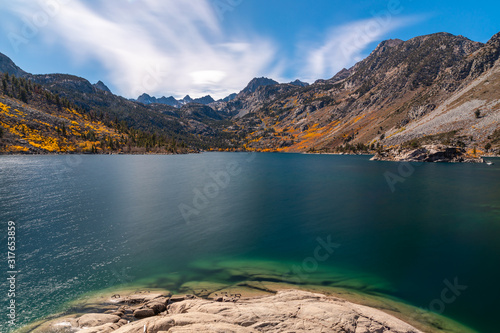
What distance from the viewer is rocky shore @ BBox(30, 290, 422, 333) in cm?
1367

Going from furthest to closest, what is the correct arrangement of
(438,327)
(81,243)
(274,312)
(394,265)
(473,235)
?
(473,235) < (81,243) < (394,265) < (438,327) < (274,312)

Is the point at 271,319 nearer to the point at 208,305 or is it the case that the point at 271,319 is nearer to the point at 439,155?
the point at 208,305

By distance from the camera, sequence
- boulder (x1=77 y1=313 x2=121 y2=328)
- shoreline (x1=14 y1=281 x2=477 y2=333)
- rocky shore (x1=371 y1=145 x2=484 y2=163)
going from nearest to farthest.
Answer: shoreline (x1=14 y1=281 x2=477 y2=333) < boulder (x1=77 y1=313 x2=121 y2=328) < rocky shore (x1=371 y1=145 x2=484 y2=163)

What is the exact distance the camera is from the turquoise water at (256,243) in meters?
22.6

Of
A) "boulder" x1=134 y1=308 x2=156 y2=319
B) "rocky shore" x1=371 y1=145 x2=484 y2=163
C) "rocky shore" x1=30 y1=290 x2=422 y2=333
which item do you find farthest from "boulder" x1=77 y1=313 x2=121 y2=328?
"rocky shore" x1=371 y1=145 x2=484 y2=163

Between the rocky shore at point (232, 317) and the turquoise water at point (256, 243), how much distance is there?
4.31 m

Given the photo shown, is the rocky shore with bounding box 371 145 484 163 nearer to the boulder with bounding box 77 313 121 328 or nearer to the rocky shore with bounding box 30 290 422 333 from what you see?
the rocky shore with bounding box 30 290 422 333

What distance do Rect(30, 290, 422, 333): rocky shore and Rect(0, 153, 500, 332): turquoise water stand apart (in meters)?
4.31

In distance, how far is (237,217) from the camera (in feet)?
150

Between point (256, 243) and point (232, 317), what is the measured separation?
19681 mm

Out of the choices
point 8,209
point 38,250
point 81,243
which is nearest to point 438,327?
point 81,243

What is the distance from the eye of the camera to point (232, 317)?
47.7ft

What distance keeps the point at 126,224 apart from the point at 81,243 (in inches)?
325

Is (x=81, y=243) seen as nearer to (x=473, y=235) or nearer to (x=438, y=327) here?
(x=438, y=327)
